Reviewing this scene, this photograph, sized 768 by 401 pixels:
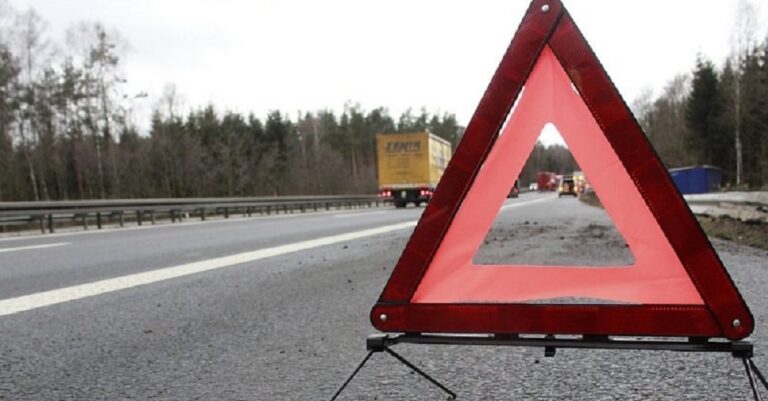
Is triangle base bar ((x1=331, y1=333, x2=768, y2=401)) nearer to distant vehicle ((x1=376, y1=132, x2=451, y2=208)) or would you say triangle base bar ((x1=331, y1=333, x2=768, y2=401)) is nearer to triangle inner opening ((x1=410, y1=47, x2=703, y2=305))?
triangle inner opening ((x1=410, y1=47, x2=703, y2=305))

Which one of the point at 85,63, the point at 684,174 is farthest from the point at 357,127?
the point at 684,174

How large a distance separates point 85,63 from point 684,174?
4057 cm

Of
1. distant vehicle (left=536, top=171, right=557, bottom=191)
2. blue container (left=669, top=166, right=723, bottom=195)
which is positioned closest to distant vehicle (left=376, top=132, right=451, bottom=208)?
blue container (left=669, top=166, right=723, bottom=195)

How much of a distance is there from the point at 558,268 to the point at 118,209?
716 inches

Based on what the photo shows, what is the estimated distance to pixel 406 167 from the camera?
3225 cm

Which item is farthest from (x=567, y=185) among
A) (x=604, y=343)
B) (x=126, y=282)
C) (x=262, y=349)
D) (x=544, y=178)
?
(x=604, y=343)

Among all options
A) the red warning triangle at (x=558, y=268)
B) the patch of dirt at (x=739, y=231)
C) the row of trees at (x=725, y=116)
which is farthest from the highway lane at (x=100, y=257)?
the row of trees at (x=725, y=116)

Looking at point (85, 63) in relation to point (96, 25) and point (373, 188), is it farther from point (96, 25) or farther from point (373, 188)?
point (373, 188)

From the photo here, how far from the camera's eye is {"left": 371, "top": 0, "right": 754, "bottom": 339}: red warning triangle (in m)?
1.76

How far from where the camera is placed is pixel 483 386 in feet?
7.63

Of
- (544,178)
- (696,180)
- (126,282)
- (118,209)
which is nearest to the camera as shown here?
(544,178)

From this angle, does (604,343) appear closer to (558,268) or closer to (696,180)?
(558,268)

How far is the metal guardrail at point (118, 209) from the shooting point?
1512cm

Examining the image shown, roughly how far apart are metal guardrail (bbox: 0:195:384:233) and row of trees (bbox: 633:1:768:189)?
76.8 ft
